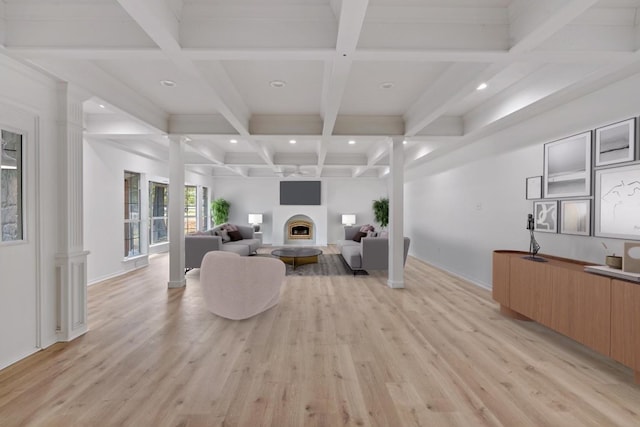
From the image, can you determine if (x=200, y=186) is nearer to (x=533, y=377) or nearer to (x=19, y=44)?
(x=19, y=44)

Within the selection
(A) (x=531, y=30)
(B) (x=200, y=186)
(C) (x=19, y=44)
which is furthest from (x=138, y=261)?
(A) (x=531, y=30)

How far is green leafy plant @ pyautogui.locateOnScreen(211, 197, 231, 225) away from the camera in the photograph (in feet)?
34.9

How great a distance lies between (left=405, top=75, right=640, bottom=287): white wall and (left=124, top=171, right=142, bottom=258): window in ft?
22.3

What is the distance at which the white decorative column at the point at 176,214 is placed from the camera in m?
5.07

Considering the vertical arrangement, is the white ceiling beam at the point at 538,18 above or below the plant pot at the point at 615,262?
above

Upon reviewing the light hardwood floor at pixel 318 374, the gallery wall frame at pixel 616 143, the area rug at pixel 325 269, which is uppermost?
the gallery wall frame at pixel 616 143

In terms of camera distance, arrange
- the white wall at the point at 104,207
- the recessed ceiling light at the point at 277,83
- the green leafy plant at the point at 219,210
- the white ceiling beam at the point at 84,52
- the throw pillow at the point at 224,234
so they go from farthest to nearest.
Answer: the green leafy plant at the point at 219,210, the throw pillow at the point at 224,234, the white wall at the point at 104,207, the recessed ceiling light at the point at 277,83, the white ceiling beam at the point at 84,52

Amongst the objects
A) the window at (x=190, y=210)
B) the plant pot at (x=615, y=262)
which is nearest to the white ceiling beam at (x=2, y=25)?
the plant pot at (x=615, y=262)

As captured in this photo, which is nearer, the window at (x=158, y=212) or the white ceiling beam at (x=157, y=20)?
the white ceiling beam at (x=157, y=20)

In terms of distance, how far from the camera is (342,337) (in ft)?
10.3

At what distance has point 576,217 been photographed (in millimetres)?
3402

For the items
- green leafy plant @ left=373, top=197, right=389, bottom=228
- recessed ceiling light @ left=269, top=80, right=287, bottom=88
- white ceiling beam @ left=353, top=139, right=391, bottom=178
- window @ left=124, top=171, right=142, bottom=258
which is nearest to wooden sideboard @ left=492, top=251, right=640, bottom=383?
white ceiling beam @ left=353, top=139, right=391, bottom=178

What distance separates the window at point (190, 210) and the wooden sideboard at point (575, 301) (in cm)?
890

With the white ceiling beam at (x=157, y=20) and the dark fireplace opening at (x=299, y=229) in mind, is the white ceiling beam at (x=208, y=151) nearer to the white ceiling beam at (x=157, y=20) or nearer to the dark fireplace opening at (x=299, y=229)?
the dark fireplace opening at (x=299, y=229)
